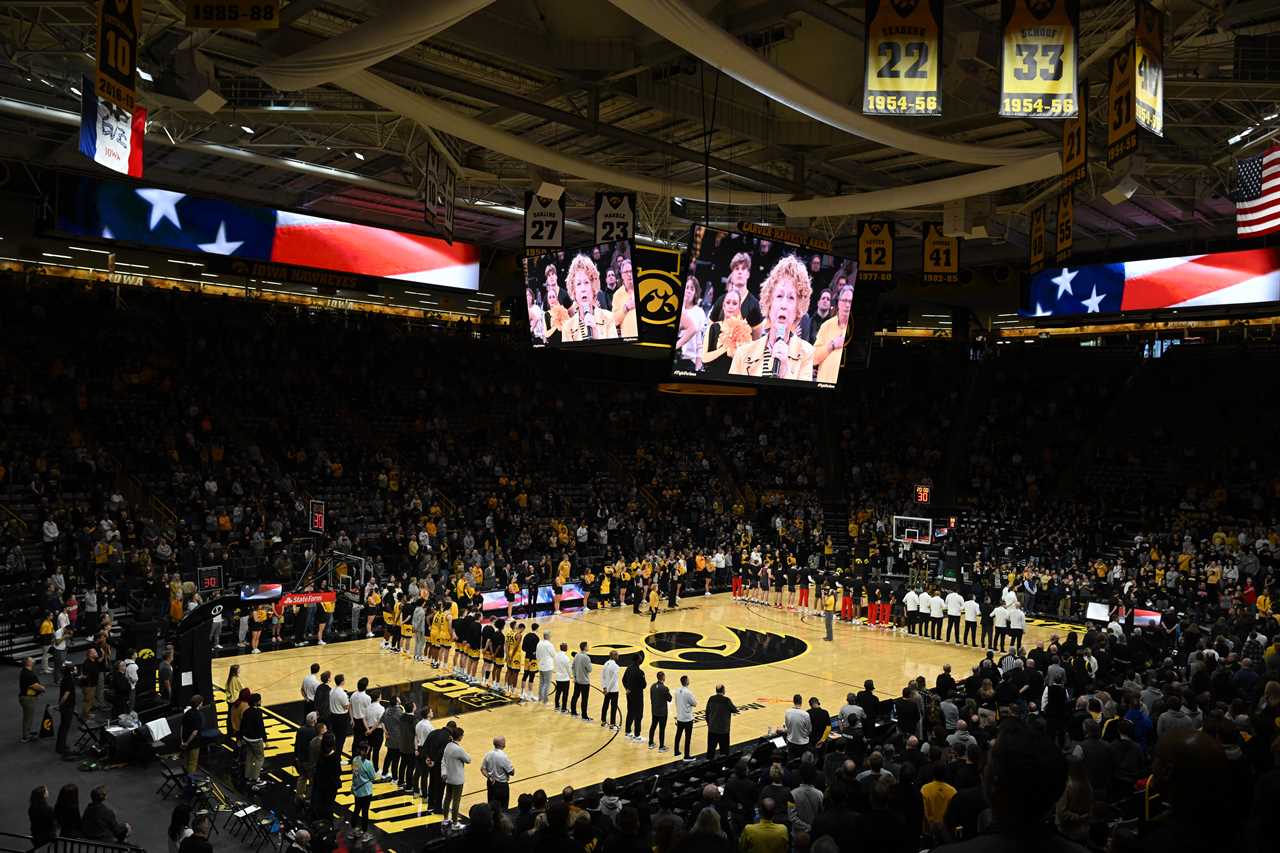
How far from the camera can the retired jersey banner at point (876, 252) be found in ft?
72.3

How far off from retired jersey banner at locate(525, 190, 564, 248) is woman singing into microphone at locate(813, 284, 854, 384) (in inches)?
236

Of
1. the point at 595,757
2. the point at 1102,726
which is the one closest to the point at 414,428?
the point at 595,757

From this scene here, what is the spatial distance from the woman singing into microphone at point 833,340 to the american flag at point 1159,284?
1363 centimetres

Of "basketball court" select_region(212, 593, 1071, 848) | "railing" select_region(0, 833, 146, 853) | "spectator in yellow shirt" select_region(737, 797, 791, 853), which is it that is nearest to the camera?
"spectator in yellow shirt" select_region(737, 797, 791, 853)

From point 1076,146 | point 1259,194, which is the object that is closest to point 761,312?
point 1076,146

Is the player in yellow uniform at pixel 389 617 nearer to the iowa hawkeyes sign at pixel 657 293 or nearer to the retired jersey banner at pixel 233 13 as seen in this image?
the iowa hawkeyes sign at pixel 657 293

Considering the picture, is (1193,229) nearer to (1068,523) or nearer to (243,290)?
(1068,523)

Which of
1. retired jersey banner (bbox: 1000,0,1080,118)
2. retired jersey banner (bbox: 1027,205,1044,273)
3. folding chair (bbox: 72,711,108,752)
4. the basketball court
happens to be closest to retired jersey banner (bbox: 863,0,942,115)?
retired jersey banner (bbox: 1000,0,1080,118)

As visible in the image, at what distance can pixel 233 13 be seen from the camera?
985cm

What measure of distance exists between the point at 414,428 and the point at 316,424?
3.37m

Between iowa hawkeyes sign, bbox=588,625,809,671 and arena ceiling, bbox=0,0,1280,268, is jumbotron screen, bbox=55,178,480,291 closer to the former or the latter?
arena ceiling, bbox=0,0,1280,268

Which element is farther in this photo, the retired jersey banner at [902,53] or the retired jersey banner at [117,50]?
the retired jersey banner at [902,53]

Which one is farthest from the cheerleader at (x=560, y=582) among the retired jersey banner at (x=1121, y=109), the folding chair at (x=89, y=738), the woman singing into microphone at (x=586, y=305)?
the retired jersey banner at (x=1121, y=109)

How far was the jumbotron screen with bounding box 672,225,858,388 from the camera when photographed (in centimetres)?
1909
